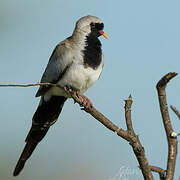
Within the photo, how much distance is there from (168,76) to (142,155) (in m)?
0.62

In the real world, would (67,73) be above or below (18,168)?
above

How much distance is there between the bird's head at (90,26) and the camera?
5277 mm

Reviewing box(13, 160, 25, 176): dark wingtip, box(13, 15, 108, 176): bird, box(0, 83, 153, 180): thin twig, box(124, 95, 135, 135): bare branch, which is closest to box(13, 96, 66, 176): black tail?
box(13, 15, 108, 176): bird

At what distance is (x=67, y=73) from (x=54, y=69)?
0.27 m

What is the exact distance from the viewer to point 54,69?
16.7 feet

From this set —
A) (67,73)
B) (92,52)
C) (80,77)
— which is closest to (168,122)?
(80,77)

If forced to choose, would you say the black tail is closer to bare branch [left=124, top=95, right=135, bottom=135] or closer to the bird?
the bird

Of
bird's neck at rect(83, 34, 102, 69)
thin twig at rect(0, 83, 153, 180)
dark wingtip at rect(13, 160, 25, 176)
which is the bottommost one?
dark wingtip at rect(13, 160, 25, 176)

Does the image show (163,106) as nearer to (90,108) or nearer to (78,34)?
(90,108)

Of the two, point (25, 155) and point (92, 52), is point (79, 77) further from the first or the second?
point (25, 155)

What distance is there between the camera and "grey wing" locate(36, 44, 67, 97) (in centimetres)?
496

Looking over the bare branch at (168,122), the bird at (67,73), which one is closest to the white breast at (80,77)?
the bird at (67,73)

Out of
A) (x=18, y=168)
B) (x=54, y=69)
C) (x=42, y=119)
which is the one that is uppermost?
(x=54, y=69)

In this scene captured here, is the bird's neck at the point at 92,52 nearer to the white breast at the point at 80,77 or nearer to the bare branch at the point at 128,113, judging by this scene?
the white breast at the point at 80,77
